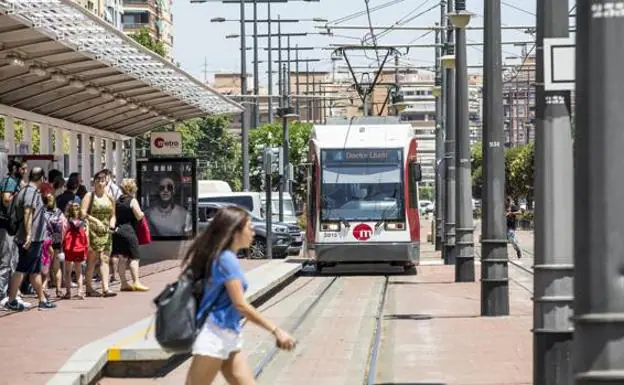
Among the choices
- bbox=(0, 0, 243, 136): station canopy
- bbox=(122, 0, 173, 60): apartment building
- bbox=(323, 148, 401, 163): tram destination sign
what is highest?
bbox=(122, 0, 173, 60): apartment building

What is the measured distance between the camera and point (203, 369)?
317 inches

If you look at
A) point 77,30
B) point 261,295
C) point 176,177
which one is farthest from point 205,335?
point 176,177

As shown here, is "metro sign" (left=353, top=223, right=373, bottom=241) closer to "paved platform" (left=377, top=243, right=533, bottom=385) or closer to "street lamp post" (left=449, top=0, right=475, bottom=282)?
"street lamp post" (left=449, top=0, right=475, bottom=282)

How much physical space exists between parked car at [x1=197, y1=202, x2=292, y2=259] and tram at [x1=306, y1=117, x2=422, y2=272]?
3183 mm

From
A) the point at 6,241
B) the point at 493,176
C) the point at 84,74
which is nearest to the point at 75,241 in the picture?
the point at 6,241

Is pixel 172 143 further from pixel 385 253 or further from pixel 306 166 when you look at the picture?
pixel 385 253

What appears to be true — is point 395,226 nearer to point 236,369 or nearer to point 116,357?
point 116,357

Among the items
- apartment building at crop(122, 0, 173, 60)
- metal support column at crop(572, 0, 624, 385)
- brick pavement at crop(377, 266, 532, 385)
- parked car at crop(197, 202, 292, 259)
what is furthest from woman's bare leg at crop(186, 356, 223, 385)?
apartment building at crop(122, 0, 173, 60)

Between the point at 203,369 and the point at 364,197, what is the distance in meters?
23.7

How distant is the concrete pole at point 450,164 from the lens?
115 feet

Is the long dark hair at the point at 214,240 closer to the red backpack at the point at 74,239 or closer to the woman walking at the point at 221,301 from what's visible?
the woman walking at the point at 221,301

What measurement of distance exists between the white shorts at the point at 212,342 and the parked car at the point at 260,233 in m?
25.7

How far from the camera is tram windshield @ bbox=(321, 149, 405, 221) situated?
103 ft

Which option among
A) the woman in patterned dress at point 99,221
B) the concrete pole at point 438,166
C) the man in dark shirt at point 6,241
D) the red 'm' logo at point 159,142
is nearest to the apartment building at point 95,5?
the concrete pole at point 438,166
